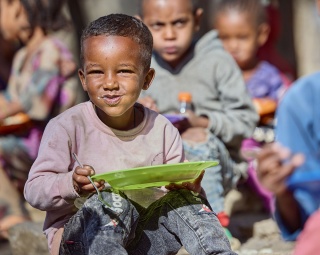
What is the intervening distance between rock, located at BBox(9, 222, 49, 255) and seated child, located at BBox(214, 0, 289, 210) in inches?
75.4

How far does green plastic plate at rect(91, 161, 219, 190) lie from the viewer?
10.00 feet

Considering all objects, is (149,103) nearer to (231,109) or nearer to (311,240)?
(231,109)

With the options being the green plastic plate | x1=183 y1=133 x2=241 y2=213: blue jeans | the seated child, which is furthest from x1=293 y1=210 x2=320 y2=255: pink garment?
the seated child

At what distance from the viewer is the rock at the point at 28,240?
474 centimetres

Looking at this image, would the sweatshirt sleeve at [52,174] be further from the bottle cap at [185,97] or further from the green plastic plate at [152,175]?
the bottle cap at [185,97]

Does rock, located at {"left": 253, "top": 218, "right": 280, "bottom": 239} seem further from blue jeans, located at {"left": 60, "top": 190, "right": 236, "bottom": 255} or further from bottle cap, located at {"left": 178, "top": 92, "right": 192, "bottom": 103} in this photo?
blue jeans, located at {"left": 60, "top": 190, "right": 236, "bottom": 255}

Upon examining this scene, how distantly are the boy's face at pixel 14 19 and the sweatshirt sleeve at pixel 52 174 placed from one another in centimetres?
278

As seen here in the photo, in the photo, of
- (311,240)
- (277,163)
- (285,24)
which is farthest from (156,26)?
(311,240)

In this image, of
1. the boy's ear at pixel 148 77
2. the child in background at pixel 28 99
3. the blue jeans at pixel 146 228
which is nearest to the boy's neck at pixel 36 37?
the child in background at pixel 28 99

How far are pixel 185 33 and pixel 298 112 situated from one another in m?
2.25

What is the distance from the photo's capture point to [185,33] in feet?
16.9

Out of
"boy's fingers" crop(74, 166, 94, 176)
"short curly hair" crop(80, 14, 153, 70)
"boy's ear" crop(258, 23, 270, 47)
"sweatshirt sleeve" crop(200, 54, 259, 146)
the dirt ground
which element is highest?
"short curly hair" crop(80, 14, 153, 70)

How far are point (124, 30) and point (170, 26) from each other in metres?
1.69

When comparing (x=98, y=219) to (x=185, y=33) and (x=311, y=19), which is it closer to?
(x=185, y=33)
